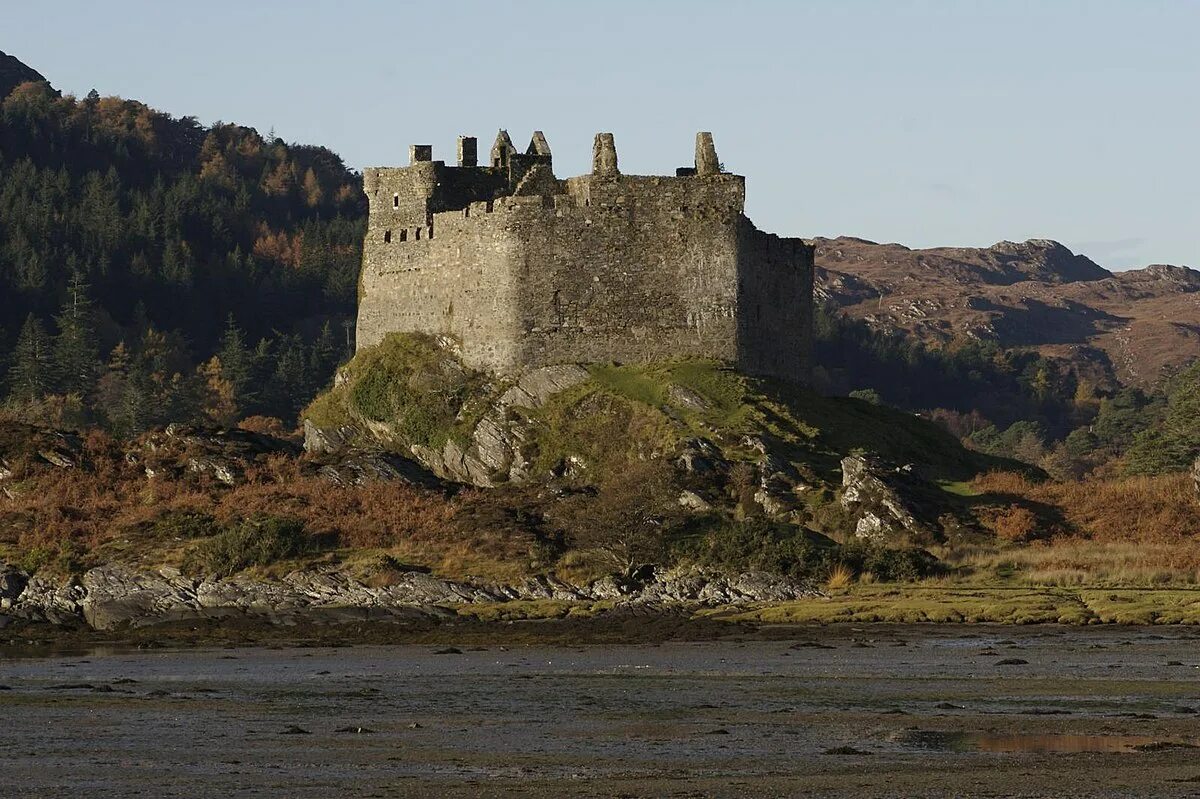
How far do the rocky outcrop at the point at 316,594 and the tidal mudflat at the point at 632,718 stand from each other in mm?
5546

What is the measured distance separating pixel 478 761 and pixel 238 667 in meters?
17.3

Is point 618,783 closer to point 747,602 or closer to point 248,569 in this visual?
point 747,602

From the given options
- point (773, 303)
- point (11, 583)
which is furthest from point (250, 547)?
point (773, 303)

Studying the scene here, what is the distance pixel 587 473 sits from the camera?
67.8 meters

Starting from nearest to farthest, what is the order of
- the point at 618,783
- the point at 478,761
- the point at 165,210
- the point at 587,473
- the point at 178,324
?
the point at 618,783, the point at 478,761, the point at 587,473, the point at 178,324, the point at 165,210

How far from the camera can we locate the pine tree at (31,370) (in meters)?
125

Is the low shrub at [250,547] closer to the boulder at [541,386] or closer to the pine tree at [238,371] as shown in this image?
the boulder at [541,386]

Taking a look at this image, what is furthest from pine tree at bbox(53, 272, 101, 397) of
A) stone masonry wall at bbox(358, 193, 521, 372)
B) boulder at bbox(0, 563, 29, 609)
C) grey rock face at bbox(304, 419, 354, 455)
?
boulder at bbox(0, 563, 29, 609)

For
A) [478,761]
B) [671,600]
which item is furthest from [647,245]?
[478,761]

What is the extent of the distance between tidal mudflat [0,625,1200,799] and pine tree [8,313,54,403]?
74.2 metres

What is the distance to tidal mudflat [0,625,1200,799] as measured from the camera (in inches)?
1239

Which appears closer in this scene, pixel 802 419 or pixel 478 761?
pixel 478 761

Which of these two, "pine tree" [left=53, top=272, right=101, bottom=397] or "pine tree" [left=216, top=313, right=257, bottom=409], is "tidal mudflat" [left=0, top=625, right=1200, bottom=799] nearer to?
"pine tree" [left=53, top=272, right=101, bottom=397]

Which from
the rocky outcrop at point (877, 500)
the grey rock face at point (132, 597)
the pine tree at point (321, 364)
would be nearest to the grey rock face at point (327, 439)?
the grey rock face at point (132, 597)
